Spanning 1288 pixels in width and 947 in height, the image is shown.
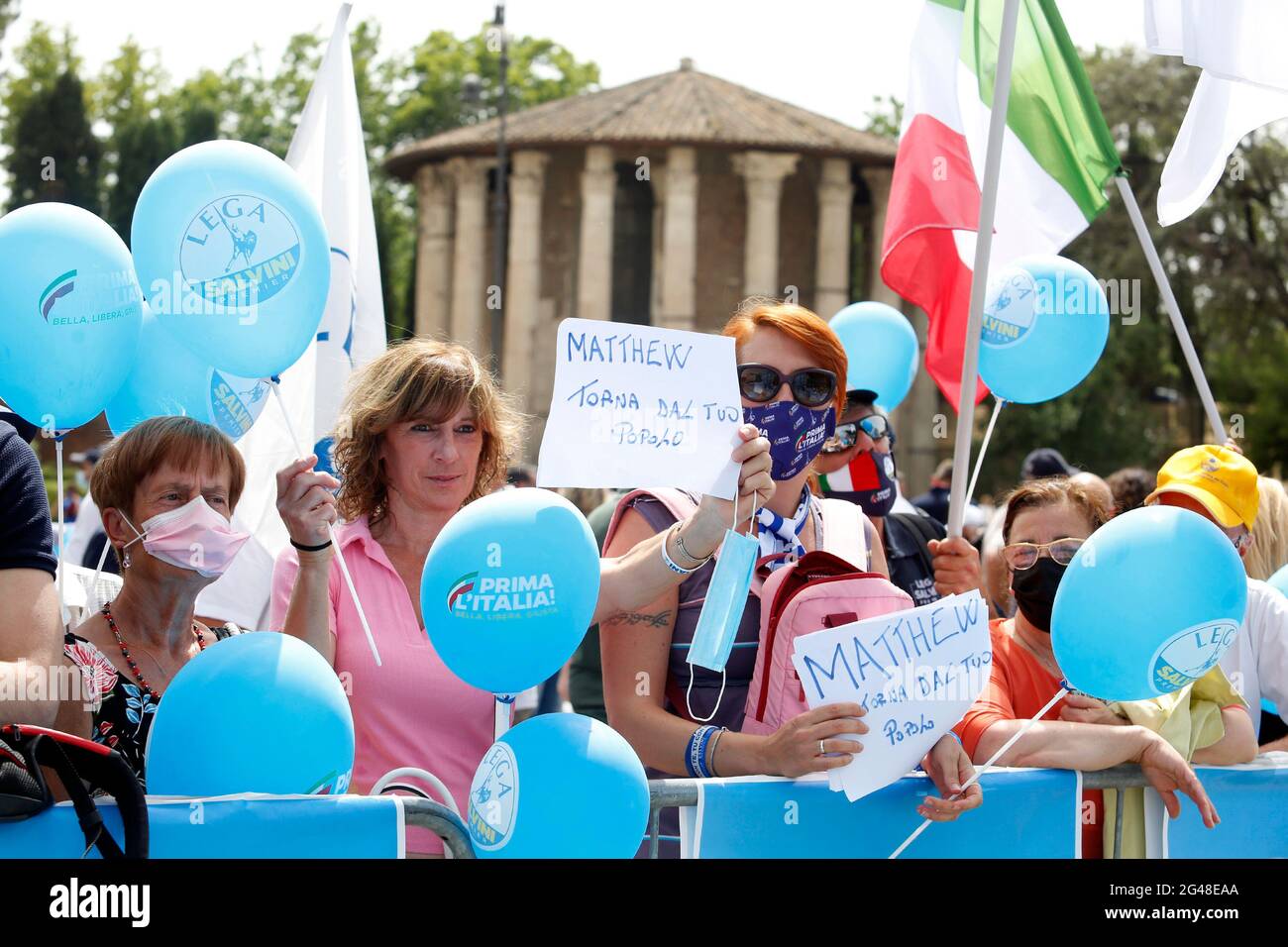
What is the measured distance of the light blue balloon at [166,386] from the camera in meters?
4.00

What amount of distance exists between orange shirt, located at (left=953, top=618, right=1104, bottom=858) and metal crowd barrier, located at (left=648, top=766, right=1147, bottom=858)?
69 millimetres

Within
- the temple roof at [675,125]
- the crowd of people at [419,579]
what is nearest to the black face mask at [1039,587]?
the crowd of people at [419,579]

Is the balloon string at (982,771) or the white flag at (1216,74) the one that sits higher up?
the white flag at (1216,74)

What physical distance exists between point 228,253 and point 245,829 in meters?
1.40

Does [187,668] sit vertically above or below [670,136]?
below

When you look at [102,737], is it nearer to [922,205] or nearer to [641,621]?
[641,621]

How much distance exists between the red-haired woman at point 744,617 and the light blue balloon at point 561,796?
1.47 feet

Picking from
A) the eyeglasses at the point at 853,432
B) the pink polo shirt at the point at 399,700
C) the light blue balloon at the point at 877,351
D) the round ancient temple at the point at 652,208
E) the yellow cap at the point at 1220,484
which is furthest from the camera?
the round ancient temple at the point at 652,208

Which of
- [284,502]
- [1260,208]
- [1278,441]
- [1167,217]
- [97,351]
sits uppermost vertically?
[1260,208]

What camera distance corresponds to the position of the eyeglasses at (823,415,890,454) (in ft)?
19.2

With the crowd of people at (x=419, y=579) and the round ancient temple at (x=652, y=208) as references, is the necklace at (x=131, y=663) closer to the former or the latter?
the crowd of people at (x=419, y=579)

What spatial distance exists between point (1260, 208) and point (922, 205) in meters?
34.3

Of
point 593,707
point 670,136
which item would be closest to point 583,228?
point 670,136
